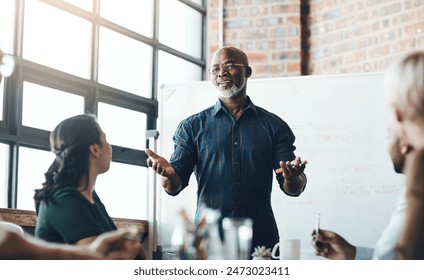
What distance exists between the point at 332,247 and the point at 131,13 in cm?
287

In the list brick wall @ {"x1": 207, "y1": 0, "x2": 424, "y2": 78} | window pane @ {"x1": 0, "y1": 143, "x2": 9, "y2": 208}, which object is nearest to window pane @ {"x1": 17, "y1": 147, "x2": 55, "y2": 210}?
window pane @ {"x1": 0, "y1": 143, "x2": 9, "y2": 208}

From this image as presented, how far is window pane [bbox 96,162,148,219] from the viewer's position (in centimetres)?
263

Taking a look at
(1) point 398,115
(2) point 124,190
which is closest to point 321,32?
(2) point 124,190

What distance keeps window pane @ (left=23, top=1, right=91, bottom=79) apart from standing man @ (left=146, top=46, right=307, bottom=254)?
4.71 feet

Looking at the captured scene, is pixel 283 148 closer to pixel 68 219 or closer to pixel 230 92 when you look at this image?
pixel 230 92

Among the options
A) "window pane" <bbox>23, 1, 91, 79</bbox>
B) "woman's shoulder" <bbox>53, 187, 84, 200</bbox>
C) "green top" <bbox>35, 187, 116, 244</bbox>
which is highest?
"window pane" <bbox>23, 1, 91, 79</bbox>

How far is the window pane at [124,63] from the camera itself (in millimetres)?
3857

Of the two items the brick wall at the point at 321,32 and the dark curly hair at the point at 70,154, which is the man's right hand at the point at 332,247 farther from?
the brick wall at the point at 321,32

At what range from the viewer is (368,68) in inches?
167

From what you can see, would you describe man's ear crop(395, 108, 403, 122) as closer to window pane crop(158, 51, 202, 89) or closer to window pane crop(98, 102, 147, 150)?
window pane crop(98, 102, 147, 150)
